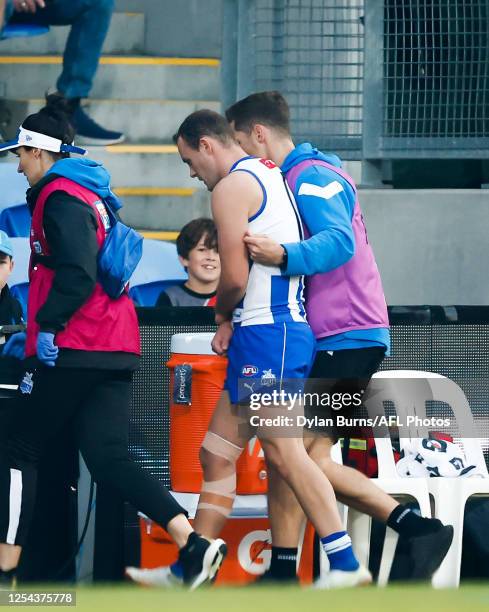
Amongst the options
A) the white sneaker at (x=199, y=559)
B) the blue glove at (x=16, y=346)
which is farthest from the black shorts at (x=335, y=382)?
the blue glove at (x=16, y=346)

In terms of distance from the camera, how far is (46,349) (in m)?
5.59

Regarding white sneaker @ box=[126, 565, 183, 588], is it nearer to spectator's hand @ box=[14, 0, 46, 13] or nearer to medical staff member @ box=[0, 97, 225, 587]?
medical staff member @ box=[0, 97, 225, 587]

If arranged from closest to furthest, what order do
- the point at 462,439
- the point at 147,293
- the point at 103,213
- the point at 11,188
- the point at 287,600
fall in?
the point at 287,600 → the point at 103,213 → the point at 462,439 → the point at 147,293 → the point at 11,188

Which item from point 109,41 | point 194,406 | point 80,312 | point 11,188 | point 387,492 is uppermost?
point 109,41

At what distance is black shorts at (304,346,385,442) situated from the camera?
5.69 m

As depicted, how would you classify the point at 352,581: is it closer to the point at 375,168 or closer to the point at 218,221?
the point at 218,221

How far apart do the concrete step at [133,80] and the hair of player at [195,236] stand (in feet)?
11.2

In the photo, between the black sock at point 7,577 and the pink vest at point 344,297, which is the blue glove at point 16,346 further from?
the pink vest at point 344,297

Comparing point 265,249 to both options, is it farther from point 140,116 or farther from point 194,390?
point 140,116

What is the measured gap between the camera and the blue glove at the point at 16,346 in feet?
19.7

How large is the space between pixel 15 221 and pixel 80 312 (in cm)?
291

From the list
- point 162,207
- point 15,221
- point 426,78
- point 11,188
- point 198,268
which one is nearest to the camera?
point 198,268

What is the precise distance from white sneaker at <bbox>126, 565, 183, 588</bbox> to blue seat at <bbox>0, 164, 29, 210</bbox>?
128 inches

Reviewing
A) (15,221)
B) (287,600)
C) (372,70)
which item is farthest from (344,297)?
(372,70)
